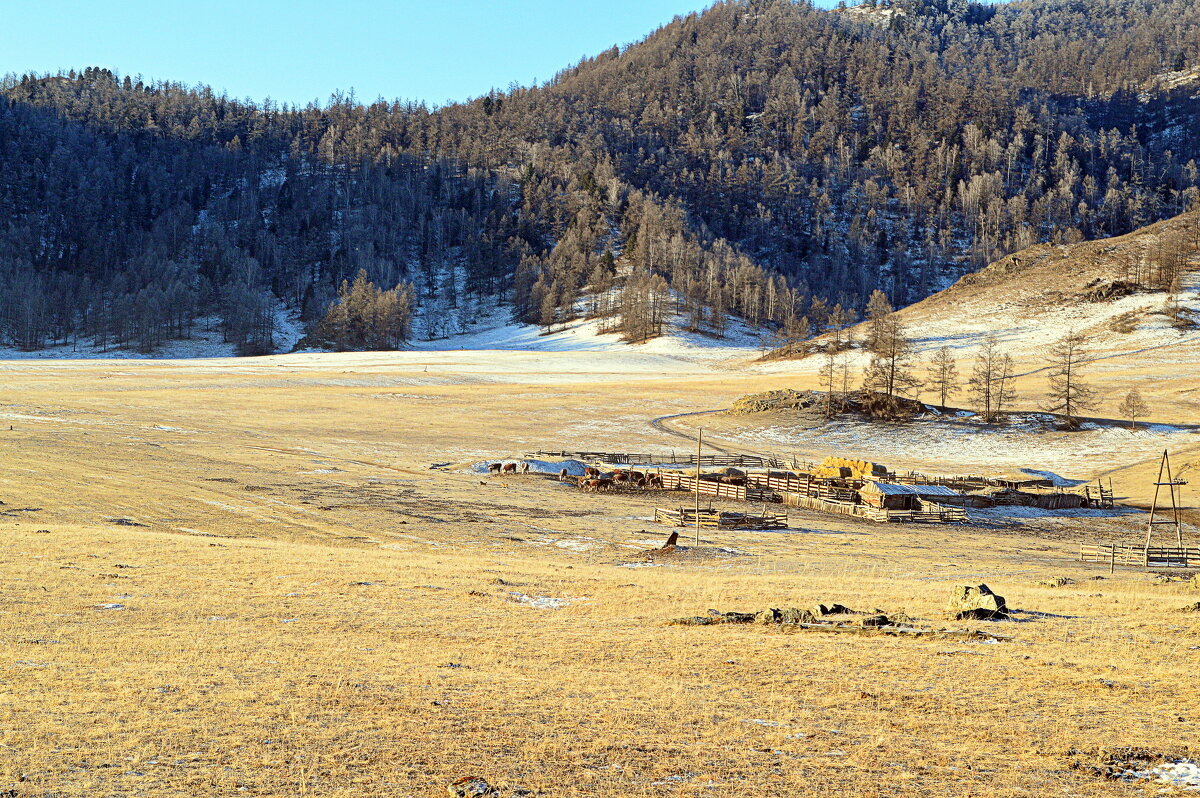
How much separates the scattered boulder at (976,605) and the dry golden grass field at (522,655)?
0.63 meters

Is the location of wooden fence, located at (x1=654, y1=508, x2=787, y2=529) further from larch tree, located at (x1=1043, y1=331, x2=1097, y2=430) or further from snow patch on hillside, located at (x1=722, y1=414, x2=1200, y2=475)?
larch tree, located at (x1=1043, y1=331, x2=1097, y2=430)

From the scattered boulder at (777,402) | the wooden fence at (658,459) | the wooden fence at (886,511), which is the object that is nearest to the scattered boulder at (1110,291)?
the scattered boulder at (777,402)

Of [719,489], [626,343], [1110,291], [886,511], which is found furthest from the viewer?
[626,343]

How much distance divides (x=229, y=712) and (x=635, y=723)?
260 inches

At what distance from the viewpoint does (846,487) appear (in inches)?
2170

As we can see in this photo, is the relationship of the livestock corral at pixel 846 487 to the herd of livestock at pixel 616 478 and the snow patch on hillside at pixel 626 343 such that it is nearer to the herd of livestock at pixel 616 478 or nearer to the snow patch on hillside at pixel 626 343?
the herd of livestock at pixel 616 478

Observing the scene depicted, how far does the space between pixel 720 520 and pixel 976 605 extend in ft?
72.2

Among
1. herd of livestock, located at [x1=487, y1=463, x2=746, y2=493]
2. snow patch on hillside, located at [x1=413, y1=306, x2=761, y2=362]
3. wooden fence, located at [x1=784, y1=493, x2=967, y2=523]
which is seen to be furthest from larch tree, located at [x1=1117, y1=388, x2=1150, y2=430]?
snow patch on hillside, located at [x1=413, y1=306, x2=761, y2=362]

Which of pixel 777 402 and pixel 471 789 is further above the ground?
pixel 777 402

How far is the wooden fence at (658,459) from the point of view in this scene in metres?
63.7

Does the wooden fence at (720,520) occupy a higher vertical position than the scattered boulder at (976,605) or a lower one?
lower

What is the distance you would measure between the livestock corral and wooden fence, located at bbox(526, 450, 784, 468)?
28 cm

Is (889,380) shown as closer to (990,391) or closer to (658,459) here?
(990,391)

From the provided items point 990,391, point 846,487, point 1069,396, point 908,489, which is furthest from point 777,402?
point 908,489
